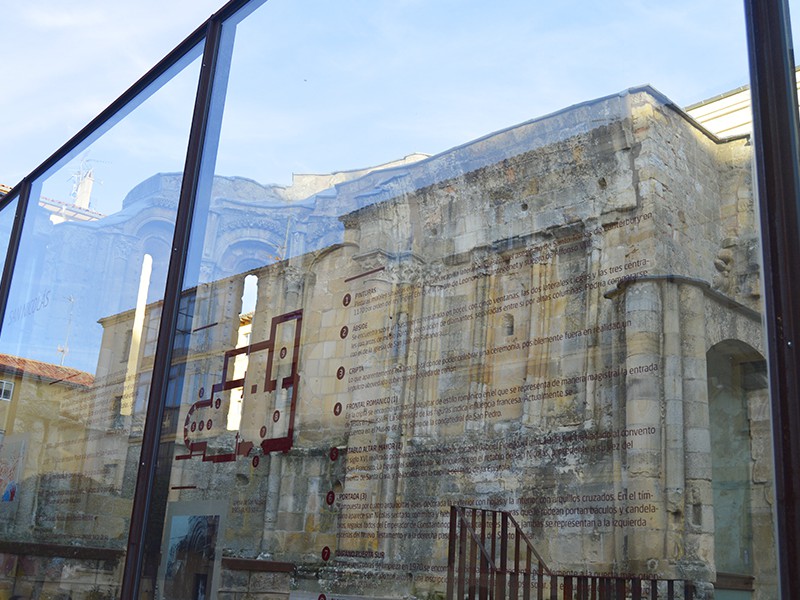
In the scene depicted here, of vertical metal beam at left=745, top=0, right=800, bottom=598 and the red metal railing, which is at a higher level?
vertical metal beam at left=745, top=0, right=800, bottom=598

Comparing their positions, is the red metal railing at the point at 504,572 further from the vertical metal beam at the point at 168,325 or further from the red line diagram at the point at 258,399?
the vertical metal beam at the point at 168,325

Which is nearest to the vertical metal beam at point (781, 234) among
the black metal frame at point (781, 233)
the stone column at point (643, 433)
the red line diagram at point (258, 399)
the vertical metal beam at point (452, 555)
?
the black metal frame at point (781, 233)

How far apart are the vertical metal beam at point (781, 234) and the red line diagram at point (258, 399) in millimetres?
1882

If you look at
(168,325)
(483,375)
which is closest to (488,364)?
(483,375)

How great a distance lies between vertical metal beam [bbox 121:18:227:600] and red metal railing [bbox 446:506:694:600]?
1.52m

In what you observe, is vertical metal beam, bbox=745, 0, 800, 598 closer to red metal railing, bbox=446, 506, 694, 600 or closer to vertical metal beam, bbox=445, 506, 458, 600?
red metal railing, bbox=446, 506, 694, 600

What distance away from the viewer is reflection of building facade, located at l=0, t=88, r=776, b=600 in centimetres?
221

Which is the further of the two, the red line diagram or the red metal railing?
the red line diagram

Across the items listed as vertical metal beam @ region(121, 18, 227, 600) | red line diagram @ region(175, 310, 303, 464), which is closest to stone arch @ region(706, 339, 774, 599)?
red line diagram @ region(175, 310, 303, 464)

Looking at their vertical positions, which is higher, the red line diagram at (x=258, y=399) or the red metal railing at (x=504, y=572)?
the red line diagram at (x=258, y=399)

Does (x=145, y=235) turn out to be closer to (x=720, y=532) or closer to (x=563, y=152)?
(x=563, y=152)

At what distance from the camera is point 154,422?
12.4 feet

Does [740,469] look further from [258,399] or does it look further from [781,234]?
[258,399]

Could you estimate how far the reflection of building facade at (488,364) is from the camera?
2207 millimetres
